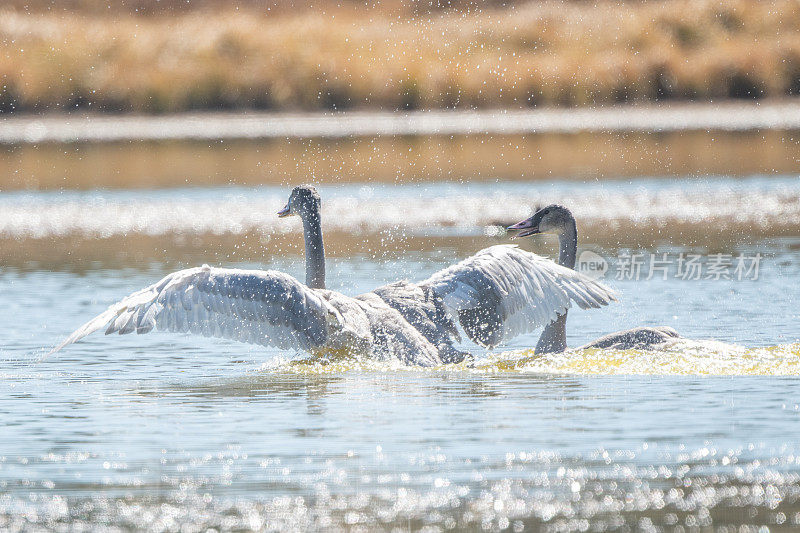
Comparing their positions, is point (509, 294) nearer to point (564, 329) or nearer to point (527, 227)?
point (564, 329)

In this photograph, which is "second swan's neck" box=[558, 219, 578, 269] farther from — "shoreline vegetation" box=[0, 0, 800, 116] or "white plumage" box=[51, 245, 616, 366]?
"shoreline vegetation" box=[0, 0, 800, 116]

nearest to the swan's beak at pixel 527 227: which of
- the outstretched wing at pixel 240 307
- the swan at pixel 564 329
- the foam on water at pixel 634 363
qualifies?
the swan at pixel 564 329

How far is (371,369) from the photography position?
37.1 ft

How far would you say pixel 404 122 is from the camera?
38.1 metres

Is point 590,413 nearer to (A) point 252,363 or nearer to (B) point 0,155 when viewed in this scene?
(A) point 252,363

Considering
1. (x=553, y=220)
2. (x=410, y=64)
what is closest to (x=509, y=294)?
(x=553, y=220)

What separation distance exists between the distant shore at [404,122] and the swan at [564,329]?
23371 mm

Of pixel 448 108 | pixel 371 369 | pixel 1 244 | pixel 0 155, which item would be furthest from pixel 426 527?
pixel 448 108

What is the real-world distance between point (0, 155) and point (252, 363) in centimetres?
2415

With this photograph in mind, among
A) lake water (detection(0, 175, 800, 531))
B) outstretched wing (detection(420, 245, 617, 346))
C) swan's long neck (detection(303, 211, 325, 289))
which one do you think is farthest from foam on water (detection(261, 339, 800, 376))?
swan's long neck (detection(303, 211, 325, 289))

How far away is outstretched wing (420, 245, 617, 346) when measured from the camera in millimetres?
11430

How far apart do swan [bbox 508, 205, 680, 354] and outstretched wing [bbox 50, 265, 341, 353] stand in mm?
1669

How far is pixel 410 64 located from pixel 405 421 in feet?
101

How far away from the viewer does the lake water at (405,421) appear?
24.3 ft
